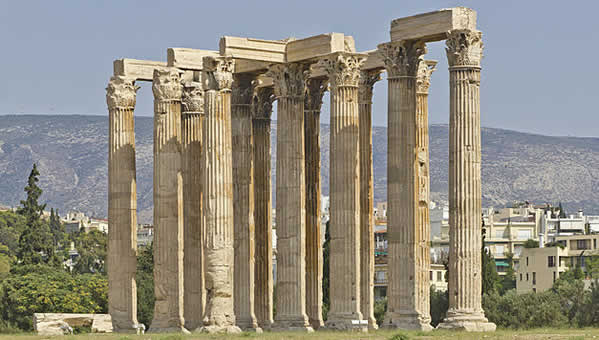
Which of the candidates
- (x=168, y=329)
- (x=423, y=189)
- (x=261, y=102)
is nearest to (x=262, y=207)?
(x=261, y=102)

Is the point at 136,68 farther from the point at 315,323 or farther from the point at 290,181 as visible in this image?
the point at 315,323

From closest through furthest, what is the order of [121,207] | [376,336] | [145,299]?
[376,336] < [121,207] < [145,299]

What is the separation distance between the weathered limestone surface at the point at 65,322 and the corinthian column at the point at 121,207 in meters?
1.17

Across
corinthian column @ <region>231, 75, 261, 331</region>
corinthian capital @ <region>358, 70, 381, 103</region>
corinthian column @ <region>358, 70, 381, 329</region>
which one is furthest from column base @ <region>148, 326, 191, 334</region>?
corinthian capital @ <region>358, 70, 381, 103</region>

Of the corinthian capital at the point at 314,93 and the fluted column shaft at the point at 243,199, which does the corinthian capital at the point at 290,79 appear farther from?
the corinthian capital at the point at 314,93

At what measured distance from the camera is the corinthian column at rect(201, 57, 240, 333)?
263ft

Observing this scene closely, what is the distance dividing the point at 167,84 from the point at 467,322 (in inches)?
920

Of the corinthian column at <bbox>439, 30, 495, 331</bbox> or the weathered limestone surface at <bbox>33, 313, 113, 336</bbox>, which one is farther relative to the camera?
the weathered limestone surface at <bbox>33, 313, 113, 336</bbox>

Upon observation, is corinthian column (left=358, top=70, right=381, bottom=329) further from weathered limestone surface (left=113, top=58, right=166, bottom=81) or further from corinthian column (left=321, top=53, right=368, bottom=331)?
weathered limestone surface (left=113, top=58, right=166, bottom=81)

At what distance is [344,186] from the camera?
8025 cm

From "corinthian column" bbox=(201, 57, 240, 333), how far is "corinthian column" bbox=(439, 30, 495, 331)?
486 inches

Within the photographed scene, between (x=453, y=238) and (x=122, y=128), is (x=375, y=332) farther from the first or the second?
(x=122, y=128)

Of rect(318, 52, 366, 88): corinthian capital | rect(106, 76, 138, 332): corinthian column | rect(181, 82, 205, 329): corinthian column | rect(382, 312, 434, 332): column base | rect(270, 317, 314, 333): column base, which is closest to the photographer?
rect(382, 312, 434, 332): column base

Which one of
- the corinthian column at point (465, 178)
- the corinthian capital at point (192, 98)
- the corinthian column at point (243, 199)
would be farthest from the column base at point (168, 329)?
the corinthian column at point (465, 178)
